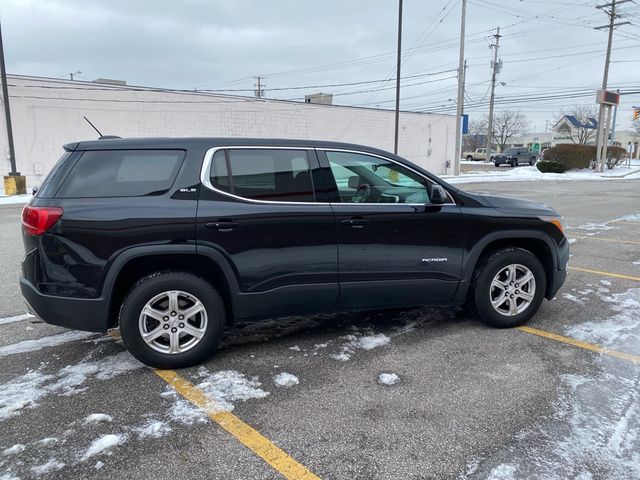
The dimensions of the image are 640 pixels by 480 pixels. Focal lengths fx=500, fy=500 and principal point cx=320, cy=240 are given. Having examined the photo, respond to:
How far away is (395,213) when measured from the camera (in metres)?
4.11

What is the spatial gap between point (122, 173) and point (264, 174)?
1.03 meters

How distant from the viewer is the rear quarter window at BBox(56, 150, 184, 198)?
3525 millimetres

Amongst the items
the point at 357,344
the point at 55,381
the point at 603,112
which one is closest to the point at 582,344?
the point at 357,344

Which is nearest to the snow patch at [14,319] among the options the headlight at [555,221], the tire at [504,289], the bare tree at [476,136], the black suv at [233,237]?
the black suv at [233,237]

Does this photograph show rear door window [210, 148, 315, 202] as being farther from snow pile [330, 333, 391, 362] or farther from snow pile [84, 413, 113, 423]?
snow pile [84, 413, 113, 423]

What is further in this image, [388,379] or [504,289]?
[504,289]

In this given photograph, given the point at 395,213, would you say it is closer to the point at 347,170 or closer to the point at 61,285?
the point at 347,170

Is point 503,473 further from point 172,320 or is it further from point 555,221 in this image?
point 555,221

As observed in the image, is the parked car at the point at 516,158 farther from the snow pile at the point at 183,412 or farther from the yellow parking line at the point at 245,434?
the snow pile at the point at 183,412

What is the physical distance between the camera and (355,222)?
3.96 meters

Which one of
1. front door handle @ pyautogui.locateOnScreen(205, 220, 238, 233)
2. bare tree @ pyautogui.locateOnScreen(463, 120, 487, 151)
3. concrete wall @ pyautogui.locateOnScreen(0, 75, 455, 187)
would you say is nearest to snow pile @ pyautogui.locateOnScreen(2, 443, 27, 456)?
front door handle @ pyautogui.locateOnScreen(205, 220, 238, 233)

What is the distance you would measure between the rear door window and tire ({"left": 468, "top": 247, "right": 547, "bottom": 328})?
1.74 meters

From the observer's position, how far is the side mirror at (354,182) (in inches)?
164

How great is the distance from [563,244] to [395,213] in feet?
5.93
